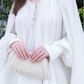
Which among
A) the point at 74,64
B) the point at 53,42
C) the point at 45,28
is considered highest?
the point at 45,28

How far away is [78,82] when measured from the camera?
75 centimetres

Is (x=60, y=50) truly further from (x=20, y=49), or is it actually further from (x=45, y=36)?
(x=20, y=49)

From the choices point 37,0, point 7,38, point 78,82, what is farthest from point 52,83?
point 37,0

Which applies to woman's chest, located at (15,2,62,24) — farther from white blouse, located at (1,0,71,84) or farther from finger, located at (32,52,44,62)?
finger, located at (32,52,44,62)

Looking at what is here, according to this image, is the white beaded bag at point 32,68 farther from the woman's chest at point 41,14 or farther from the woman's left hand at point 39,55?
the woman's chest at point 41,14

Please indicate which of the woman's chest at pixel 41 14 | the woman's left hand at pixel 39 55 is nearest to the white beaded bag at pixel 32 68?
Result: the woman's left hand at pixel 39 55

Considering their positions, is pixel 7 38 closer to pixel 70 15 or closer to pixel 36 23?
pixel 36 23

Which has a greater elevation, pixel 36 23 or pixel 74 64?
pixel 36 23

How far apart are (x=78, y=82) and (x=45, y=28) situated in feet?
1.44

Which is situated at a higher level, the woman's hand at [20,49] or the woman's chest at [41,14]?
the woman's chest at [41,14]

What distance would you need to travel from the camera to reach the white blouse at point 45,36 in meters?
0.73

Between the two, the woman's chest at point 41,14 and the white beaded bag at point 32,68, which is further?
the woman's chest at point 41,14

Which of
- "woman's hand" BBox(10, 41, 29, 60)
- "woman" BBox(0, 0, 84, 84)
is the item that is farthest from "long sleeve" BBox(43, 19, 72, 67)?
"woman's hand" BBox(10, 41, 29, 60)

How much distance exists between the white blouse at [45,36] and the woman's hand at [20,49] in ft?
0.14
